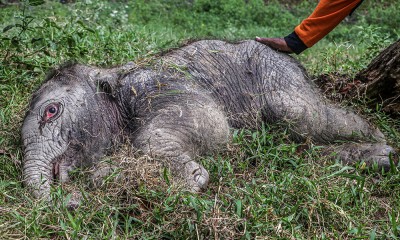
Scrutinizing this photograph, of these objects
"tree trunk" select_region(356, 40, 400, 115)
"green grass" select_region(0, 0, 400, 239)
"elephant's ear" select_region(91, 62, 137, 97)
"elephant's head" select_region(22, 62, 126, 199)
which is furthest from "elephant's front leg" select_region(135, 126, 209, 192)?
"tree trunk" select_region(356, 40, 400, 115)

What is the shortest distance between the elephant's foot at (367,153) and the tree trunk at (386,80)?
2.83 ft

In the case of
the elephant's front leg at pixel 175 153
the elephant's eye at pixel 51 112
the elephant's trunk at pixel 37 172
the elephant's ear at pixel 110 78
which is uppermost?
the elephant's ear at pixel 110 78

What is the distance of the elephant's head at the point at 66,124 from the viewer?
4809 mm

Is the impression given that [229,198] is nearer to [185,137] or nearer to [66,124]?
[185,137]

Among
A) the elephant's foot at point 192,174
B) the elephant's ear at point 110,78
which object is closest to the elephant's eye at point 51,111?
A: the elephant's ear at point 110,78

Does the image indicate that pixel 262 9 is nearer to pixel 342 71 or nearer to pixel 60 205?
pixel 342 71

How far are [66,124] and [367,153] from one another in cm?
261

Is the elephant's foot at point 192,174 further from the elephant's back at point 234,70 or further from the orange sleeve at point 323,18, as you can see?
the orange sleeve at point 323,18

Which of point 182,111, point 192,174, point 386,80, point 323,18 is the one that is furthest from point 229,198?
point 386,80

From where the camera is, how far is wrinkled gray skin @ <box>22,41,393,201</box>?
488 cm

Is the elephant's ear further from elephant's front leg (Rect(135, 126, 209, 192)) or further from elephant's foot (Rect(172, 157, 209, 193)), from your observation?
elephant's foot (Rect(172, 157, 209, 193))

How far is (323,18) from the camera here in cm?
579

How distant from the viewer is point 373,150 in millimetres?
5277

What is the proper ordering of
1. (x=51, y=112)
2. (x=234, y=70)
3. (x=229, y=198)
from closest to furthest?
(x=229, y=198), (x=51, y=112), (x=234, y=70)
